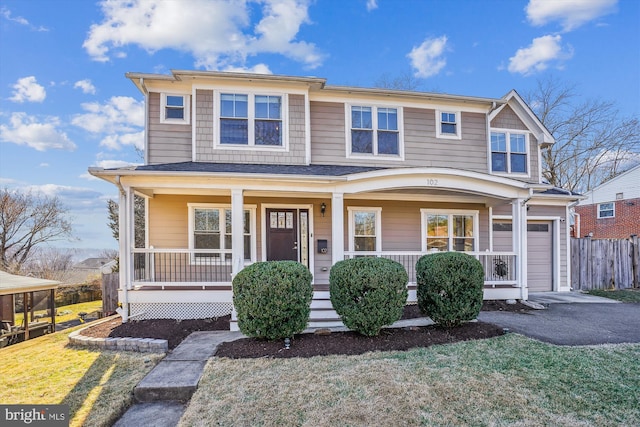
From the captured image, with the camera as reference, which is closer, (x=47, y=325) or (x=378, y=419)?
(x=378, y=419)

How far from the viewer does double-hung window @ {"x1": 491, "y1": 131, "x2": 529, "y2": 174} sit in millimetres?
10234

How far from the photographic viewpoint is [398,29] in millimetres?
14992

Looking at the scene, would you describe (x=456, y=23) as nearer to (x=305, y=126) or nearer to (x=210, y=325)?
(x=305, y=126)

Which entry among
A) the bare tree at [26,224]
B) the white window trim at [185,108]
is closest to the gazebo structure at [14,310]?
the white window trim at [185,108]

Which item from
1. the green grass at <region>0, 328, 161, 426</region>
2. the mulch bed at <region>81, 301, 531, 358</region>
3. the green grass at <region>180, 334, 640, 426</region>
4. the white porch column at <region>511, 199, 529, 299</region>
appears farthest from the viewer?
the white porch column at <region>511, 199, 529, 299</region>

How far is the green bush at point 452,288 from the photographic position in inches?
232

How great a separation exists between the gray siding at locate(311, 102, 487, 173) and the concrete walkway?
5.82 meters

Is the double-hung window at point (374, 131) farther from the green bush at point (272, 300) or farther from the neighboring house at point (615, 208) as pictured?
the neighboring house at point (615, 208)

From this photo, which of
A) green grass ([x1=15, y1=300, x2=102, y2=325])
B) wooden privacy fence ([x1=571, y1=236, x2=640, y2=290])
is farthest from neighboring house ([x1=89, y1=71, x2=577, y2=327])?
green grass ([x1=15, y1=300, x2=102, y2=325])

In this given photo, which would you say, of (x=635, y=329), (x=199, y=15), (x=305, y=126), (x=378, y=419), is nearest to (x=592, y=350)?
(x=635, y=329)

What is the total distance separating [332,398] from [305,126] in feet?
22.9

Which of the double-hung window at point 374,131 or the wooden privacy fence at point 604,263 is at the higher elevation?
the double-hung window at point 374,131

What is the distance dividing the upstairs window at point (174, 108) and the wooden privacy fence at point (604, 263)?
12719 millimetres

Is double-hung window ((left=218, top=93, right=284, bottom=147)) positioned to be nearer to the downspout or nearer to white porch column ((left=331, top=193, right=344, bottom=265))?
white porch column ((left=331, top=193, right=344, bottom=265))
